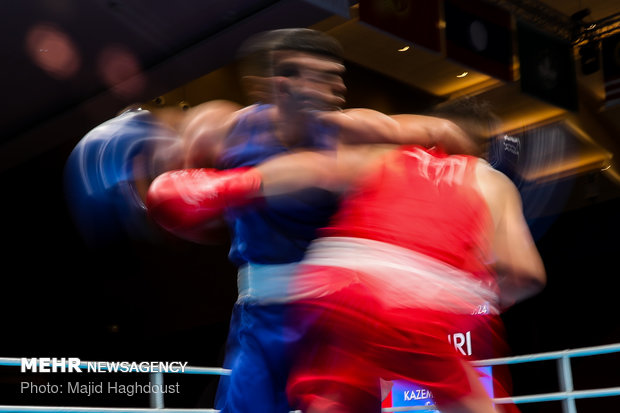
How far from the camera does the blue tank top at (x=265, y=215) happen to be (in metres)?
1.93

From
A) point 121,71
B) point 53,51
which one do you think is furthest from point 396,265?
point 121,71

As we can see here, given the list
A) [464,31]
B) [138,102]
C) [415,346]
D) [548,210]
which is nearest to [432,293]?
[415,346]

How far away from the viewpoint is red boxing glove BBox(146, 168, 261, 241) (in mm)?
1658

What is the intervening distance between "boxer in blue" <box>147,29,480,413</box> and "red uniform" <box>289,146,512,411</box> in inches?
4.6

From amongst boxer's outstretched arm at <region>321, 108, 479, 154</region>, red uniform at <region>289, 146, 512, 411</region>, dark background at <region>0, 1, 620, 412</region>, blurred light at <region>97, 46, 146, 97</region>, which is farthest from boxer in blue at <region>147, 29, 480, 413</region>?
blurred light at <region>97, 46, 146, 97</region>

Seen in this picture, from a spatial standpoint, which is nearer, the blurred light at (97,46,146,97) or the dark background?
the blurred light at (97,46,146,97)

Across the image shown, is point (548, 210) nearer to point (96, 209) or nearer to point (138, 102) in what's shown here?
point (138, 102)

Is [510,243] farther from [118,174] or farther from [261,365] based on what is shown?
[118,174]

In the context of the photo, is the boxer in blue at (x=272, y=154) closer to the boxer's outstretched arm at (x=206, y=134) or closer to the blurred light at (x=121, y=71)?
the boxer's outstretched arm at (x=206, y=134)

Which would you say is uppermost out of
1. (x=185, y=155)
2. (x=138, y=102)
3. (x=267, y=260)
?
Result: (x=138, y=102)

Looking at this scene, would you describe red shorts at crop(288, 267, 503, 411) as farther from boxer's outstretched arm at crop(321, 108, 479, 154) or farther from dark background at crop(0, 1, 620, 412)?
dark background at crop(0, 1, 620, 412)

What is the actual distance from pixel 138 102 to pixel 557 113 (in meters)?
4.86

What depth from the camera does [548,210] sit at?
36.4 feet

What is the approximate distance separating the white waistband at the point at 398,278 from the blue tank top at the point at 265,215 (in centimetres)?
23
